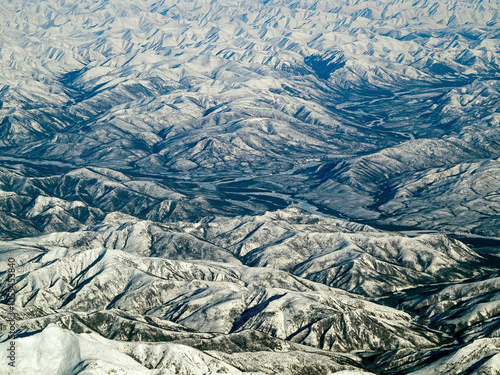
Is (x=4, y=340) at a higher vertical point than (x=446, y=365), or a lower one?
higher

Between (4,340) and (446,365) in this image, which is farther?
(446,365)

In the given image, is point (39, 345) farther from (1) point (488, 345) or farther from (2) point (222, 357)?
(1) point (488, 345)

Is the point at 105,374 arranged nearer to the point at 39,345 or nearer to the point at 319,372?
the point at 39,345

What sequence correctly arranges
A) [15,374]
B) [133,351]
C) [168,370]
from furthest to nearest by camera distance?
[133,351] → [168,370] → [15,374]

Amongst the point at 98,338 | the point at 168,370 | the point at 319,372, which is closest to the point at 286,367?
the point at 319,372

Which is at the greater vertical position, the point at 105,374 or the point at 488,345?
the point at 105,374

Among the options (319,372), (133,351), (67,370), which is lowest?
(319,372)

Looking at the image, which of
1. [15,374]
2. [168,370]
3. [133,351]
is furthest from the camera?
[133,351]

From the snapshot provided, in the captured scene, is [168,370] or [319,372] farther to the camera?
[319,372]

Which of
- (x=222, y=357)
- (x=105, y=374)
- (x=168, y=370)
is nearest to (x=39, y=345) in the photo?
(x=105, y=374)
